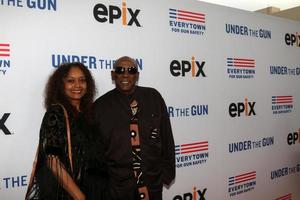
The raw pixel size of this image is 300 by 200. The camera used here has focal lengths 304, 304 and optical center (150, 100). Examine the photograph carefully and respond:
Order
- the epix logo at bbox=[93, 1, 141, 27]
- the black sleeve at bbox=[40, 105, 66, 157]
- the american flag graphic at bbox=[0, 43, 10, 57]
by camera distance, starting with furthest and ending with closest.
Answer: the epix logo at bbox=[93, 1, 141, 27], the american flag graphic at bbox=[0, 43, 10, 57], the black sleeve at bbox=[40, 105, 66, 157]

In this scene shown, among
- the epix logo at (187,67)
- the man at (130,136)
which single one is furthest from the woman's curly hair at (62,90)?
the epix logo at (187,67)

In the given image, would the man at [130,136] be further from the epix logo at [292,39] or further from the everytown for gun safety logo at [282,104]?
the epix logo at [292,39]

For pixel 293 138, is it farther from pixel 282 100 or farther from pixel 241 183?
pixel 241 183

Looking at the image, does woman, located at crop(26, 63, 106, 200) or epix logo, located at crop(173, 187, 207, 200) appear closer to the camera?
woman, located at crop(26, 63, 106, 200)

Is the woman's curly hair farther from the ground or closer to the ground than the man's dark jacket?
farther from the ground

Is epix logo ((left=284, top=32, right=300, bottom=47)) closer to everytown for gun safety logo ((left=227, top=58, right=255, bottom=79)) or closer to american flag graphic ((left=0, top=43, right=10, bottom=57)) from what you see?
everytown for gun safety logo ((left=227, top=58, right=255, bottom=79))

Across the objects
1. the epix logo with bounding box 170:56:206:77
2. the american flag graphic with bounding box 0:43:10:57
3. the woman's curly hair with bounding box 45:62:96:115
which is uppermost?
the american flag graphic with bounding box 0:43:10:57

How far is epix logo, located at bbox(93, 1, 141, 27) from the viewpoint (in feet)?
7.20

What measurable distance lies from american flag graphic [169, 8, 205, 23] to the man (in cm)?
85

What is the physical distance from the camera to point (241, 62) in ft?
9.83

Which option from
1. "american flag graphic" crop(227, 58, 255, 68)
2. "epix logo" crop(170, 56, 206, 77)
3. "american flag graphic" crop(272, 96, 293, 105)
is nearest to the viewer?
"epix logo" crop(170, 56, 206, 77)

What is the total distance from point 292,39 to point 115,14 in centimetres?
228

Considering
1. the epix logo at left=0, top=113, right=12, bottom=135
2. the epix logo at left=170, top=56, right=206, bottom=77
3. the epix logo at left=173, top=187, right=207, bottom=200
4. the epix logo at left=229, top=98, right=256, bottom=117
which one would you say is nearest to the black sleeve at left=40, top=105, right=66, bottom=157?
the epix logo at left=0, top=113, right=12, bottom=135

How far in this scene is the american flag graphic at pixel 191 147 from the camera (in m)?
2.56
